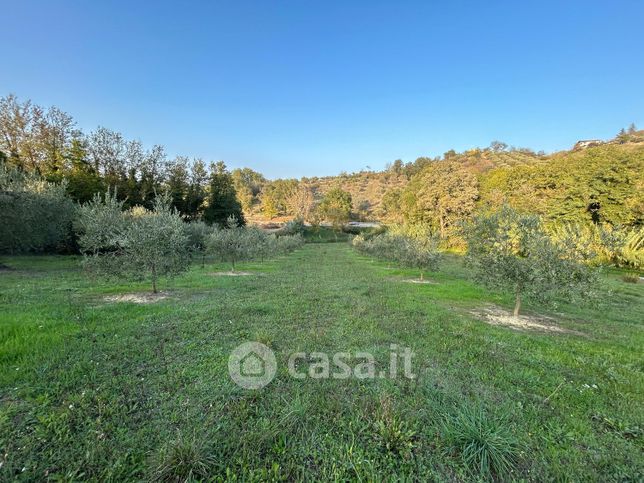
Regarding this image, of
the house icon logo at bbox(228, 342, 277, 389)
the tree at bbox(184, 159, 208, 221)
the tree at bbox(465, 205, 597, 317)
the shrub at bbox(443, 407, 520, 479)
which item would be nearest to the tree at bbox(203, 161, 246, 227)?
the tree at bbox(184, 159, 208, 221)

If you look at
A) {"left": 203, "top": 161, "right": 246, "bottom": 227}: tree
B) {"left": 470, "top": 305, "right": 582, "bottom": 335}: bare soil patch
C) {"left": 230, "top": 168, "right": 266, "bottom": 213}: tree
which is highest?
{"left": 230, "top": 168, "right": 266, "bottom": 213}: tree

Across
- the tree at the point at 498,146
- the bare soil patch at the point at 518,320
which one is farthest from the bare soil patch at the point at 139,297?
the tree at the point at 498,146

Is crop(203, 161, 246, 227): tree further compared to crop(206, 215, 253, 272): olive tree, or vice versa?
crop(203, 161, 246, 227): tree

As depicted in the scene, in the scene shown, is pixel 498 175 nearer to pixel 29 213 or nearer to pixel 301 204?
pixel 301 204

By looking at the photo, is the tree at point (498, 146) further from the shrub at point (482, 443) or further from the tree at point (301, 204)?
the shrub at point (482, 443)

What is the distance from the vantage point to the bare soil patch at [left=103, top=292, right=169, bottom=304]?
10258 mm

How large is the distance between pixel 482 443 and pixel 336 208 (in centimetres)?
7715

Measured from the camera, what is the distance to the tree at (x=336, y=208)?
78.6m

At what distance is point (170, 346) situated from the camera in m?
6.03

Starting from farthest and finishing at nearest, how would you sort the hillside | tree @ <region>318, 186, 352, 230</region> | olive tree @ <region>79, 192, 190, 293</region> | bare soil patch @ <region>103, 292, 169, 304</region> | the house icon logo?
tree @ <region>318, 186, 352, 230</region> < the hillside < olive tree @ <region>79, 192, 190, 293</region> < bare soil patch @ <region>103, 292, 169, 304</region> < the house icon logo

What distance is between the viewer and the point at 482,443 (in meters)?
3.28

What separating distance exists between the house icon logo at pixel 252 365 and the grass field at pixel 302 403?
18 centimetres

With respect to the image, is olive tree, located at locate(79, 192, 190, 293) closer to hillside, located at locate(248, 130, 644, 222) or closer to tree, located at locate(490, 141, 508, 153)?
hillside, located at locate(248, 130, 644, 222)

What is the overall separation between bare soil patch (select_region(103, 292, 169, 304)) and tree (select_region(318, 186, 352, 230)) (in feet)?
223
